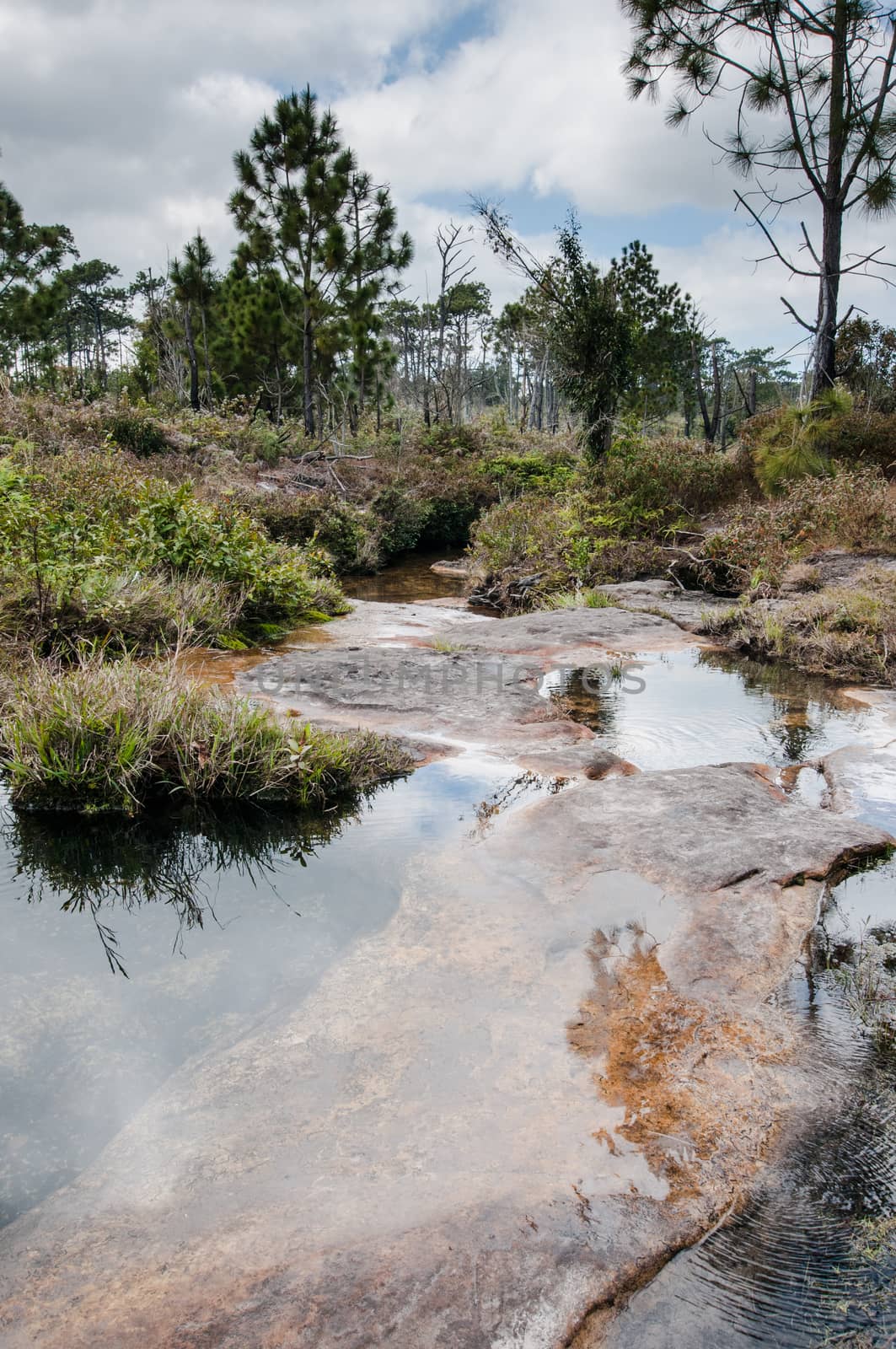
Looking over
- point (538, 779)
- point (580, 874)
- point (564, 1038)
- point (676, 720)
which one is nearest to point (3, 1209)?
point (564, 1038)

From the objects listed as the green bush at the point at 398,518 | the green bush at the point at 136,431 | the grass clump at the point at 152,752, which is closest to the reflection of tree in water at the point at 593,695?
the grass clump at the point at 152,752

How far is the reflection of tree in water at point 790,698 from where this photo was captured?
5.19 meters

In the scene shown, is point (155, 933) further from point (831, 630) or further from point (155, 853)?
point (831, 630)

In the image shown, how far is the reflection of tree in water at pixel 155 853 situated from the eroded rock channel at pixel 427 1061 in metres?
0.03

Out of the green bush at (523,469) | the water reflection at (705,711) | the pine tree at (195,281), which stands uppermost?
the pine tree at (195,281)

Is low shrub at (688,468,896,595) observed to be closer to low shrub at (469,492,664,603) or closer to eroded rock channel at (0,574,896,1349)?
low shrub at (469,492,664,603)

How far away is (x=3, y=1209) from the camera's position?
174 cm

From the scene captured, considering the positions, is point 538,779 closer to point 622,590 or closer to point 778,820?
point 778,820

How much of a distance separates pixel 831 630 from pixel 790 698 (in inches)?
66.3

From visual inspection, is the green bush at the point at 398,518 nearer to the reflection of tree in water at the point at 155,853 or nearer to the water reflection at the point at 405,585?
the water reflection at the point at 405,585

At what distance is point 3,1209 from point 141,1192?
0.29m

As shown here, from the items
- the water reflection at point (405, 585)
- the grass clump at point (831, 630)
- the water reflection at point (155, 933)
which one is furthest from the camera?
the water reflection at point (405, 585)

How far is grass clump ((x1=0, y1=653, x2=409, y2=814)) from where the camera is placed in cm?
394

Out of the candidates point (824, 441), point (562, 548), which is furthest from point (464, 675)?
point (824, 441)
